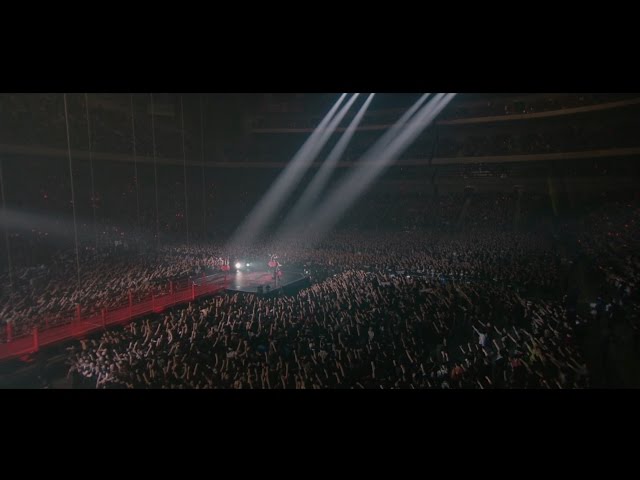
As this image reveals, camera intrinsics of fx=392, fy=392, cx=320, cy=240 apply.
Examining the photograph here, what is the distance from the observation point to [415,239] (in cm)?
2112

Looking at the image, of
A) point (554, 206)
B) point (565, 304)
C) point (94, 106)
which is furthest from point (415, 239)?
point (94, 106)

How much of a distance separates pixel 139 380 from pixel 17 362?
3.97 m

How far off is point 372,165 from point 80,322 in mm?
23482

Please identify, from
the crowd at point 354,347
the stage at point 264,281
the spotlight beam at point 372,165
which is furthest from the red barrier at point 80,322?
the spotlight beam at point 372,165

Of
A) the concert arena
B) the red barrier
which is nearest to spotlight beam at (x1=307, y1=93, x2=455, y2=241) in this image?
the concert arena

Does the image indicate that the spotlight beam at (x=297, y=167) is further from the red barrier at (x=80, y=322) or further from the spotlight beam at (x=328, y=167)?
the red barrier at (x=80, y=322)

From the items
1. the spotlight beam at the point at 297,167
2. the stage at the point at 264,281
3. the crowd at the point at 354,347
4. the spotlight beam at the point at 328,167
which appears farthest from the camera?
the spotlight beam at the point at 297,167

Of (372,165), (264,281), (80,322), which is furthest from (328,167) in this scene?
(80,322)

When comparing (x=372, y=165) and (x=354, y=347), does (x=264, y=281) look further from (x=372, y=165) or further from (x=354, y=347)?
(x=372, y=165)

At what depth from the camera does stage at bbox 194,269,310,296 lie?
41.6ft

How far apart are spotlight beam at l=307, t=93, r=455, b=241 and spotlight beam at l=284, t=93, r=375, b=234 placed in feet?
3.97

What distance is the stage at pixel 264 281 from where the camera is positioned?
12.7 metres

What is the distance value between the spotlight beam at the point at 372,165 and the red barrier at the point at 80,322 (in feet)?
52.4

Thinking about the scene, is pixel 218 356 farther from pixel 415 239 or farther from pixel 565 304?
pixel 415 239
